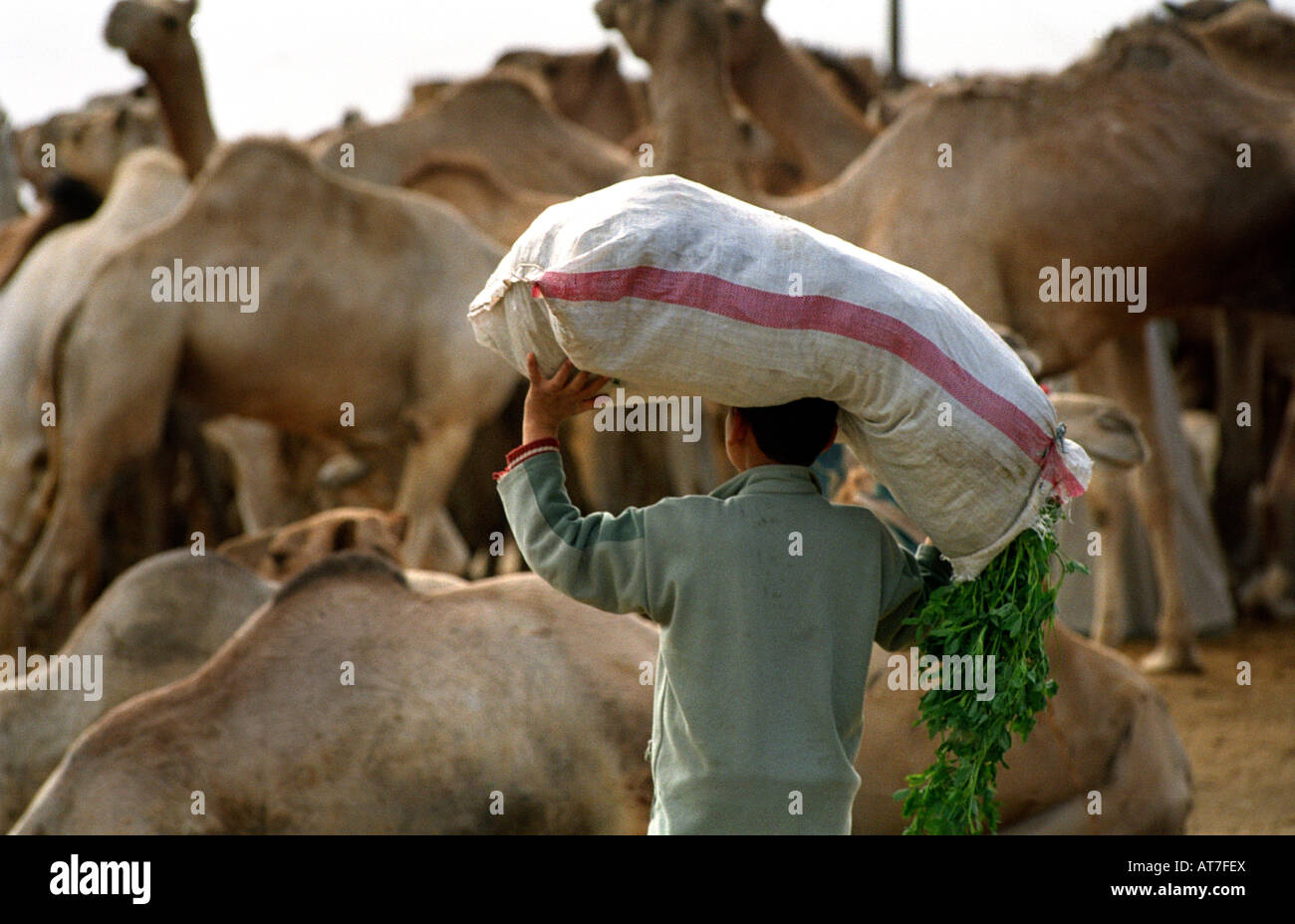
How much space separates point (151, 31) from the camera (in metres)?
7.37

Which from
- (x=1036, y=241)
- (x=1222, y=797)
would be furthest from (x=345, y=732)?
(x=1036, y=241)

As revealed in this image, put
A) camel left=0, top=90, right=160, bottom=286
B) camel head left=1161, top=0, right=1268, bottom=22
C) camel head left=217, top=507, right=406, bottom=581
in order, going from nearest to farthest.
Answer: camel head left=217, top=507, right=406, bottom=581 → camel left=0, top=90, right=160, bottom=286 → camel head left=1161, top=0, right=1268, bottom=22

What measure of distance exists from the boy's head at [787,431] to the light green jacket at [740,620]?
0.28ft

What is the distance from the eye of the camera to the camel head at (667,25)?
663cm

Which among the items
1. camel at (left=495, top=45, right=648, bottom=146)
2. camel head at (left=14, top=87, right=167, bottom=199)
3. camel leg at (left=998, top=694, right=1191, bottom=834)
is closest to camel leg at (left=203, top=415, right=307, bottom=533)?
camel head at (left=14, top=87, right=167, bottom=199)

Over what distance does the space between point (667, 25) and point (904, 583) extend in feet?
15.5

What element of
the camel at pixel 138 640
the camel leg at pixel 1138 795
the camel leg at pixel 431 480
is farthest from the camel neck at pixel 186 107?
the camel leg at pixel 1138 795

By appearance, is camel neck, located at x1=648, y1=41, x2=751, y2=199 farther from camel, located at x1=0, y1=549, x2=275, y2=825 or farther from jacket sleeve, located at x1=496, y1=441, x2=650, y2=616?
jacket sleeve, located at x1=496, y1=441, x2=650, y2=616

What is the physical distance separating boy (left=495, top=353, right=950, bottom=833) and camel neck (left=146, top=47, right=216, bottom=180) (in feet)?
19.0

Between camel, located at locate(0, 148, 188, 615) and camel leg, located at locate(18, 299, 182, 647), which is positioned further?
camel, located at locate(0, 148, 188, 615)

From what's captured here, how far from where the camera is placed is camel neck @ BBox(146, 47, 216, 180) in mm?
7492
